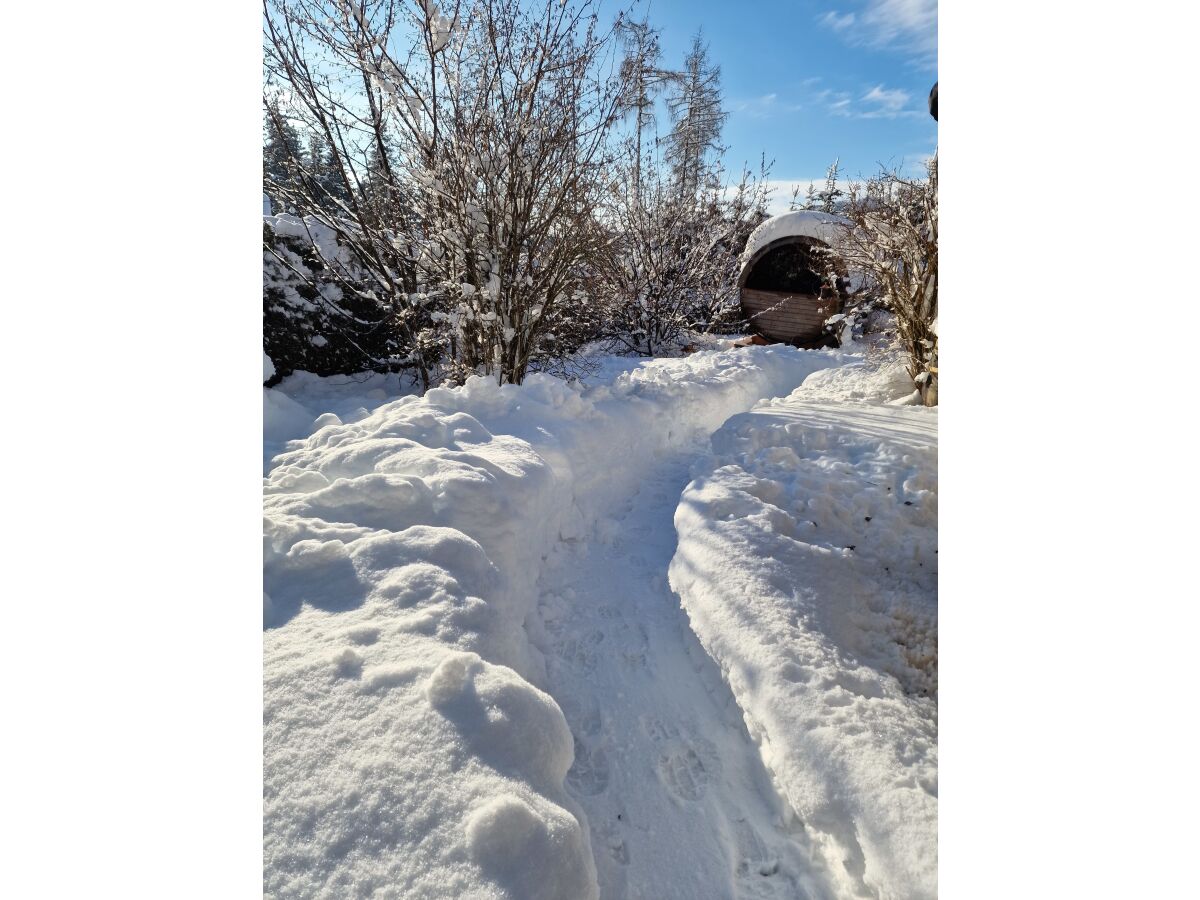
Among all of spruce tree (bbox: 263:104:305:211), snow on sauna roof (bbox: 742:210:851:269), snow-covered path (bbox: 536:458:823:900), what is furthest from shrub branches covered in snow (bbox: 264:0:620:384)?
snow on sauna roof (bbox: 742:210:851:269)

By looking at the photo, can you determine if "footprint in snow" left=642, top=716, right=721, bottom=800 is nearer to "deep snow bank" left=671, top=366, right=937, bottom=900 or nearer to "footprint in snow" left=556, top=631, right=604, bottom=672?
"deep snow bank" left=671, top=366, right=937, bottom=900

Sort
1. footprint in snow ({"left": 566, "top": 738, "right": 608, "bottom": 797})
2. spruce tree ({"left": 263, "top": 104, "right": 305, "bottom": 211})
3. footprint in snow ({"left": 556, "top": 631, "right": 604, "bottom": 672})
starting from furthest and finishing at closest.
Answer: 1. spruce tree ({"left": 263, "top": 104, "right": 305, "bottom": 211})
2. footprint in snow ({"left": 556, "top": 631, "right": 604, "bottom": 672})
3. footprint in snow ({"left": 566, "top": 738, "right": 608, "bottom": 797})

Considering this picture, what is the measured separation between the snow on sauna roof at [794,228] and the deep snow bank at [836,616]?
19.9 feet

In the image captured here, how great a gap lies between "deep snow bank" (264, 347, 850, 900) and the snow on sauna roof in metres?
7.31

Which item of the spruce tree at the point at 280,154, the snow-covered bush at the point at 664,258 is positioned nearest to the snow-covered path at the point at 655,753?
the spruce tree at the point at 280,154

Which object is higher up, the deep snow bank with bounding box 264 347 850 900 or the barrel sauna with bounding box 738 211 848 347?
the barrel sauna with bounding box 738 211 848 347

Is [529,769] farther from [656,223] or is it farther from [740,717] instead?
[656,223]

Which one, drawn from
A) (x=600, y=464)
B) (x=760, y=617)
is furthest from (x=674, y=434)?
(x=760, y=617)

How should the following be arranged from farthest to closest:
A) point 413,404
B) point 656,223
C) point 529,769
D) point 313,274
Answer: point 656,223, point 313,274, point 413,404, point 529,769

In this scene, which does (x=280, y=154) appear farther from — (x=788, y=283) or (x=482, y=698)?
(x=788, y=283)

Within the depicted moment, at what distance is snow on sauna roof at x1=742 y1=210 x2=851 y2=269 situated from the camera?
8719mm

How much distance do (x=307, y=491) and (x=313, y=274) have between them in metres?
3.27

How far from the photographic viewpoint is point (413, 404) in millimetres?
3617

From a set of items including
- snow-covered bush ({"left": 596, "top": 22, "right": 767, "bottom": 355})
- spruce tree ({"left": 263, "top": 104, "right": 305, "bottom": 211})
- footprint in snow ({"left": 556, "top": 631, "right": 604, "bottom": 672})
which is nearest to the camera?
footprint in snow ({"left": 556, "top": 631, "right": 604, "bottom": 672})
